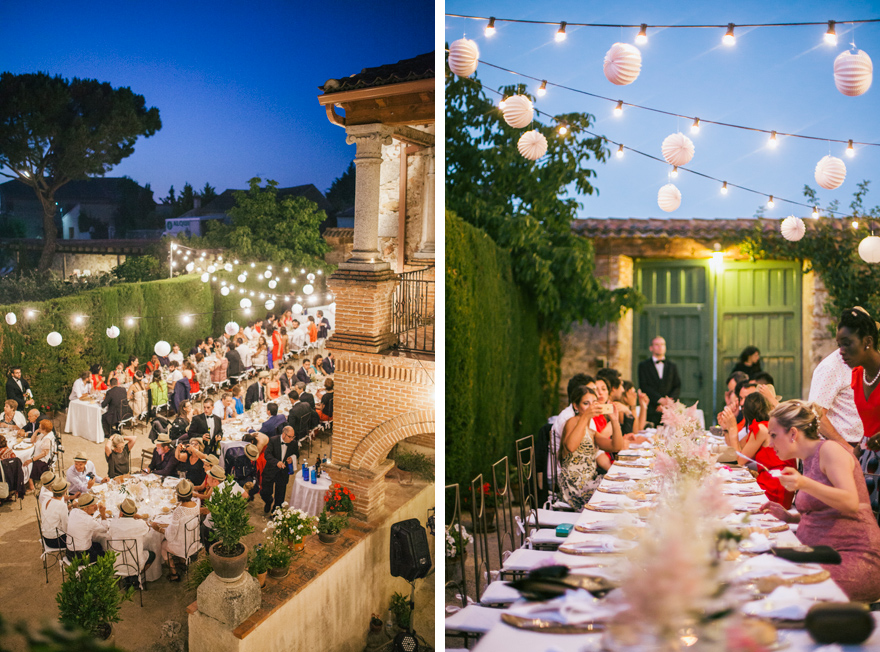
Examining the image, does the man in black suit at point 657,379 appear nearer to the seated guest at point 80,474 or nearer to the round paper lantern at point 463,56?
the round paper lantern at point 463,56

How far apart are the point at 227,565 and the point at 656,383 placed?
4.14 meters

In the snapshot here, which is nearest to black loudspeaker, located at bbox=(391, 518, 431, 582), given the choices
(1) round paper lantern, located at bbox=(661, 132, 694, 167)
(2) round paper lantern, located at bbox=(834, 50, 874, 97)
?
(1) round paper lantern, located at bbox=(661, 132, 694, 167)

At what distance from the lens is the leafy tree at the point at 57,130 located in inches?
109

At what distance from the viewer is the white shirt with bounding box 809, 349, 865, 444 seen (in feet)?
9.26

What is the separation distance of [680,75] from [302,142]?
2.61 m

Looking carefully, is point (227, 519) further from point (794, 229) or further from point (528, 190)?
point (794, 229)

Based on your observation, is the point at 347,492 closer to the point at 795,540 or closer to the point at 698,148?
the point at 795,540

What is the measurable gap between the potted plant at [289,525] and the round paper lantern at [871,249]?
3655mm

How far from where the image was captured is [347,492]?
3760mm

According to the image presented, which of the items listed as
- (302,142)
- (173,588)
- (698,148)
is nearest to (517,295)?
(698,148)

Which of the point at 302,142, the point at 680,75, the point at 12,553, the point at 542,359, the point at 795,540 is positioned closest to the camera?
the point at 795,540

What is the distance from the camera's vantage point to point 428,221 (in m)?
3.77

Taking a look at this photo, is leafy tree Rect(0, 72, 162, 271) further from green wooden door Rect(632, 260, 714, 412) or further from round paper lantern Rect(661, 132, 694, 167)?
green wooden door Rect(632, 260, 714, 412)

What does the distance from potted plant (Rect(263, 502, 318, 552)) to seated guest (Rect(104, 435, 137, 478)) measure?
0.85 meters
